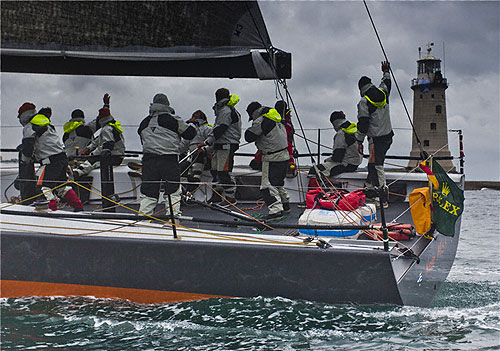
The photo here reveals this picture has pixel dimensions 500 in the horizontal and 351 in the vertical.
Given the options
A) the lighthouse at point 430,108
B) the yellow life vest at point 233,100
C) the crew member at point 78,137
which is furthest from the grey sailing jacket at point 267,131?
the lighthouse at point 430,108

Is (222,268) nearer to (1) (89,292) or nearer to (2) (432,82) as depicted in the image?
(1) (89,292)

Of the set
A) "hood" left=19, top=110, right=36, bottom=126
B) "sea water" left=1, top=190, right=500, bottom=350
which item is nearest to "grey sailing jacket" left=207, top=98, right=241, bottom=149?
"hood" left=19, top=110, right=36, bottom=126

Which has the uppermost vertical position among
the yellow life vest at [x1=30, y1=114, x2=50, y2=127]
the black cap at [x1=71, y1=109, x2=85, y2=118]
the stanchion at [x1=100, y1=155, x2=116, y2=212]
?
the black cap at [x1=71, y1=109, x2=85, y2=118]

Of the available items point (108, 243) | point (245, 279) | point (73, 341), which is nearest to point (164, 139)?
point (108, 243)

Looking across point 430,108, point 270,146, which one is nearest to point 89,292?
point 270,146

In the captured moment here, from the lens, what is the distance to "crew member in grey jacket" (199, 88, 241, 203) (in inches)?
299

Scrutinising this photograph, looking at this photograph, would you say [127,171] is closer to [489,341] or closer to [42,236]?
[42,236]

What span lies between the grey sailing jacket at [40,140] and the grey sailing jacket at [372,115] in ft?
12.4

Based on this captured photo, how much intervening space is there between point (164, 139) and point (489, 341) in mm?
3531

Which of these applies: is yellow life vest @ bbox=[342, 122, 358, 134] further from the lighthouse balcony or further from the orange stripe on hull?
the lighthouse balcony

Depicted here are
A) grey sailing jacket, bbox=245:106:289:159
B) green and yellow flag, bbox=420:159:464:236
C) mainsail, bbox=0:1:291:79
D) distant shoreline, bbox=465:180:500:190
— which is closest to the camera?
green and yellow flag, bbox=420:159:464:236

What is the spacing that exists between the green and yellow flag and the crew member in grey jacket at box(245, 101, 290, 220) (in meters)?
1.90

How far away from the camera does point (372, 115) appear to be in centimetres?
747

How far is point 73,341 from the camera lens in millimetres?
4348
